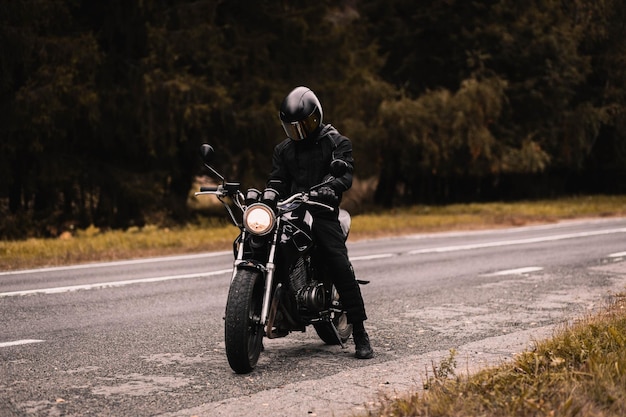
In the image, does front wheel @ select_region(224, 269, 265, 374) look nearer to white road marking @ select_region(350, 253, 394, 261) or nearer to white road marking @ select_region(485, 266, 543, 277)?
white road marking @ select_region(485, 266, 543, 277)

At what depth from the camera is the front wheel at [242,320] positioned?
595cm

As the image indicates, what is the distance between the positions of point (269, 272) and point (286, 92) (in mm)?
23074

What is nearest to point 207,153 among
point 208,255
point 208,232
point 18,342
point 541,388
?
point 18,342

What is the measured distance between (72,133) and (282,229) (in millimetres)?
19301

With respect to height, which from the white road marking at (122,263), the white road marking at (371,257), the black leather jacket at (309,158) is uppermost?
the black leather jacket at (309,158)

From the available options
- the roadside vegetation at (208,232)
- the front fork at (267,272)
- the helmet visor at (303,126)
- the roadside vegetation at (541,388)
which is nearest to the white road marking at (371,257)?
the roadside vegetation at (208,232)

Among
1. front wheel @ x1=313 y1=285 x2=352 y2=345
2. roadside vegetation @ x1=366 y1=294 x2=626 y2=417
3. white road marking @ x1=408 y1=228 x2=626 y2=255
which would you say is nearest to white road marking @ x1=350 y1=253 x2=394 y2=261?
white road marking @ x1=408 y1=228 x2=626 y2=255

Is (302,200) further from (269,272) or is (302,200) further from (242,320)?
(242,320)

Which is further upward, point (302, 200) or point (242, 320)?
point (302, 200)

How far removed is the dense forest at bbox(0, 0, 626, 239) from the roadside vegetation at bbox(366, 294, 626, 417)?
18453 mm

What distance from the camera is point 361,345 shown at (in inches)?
267

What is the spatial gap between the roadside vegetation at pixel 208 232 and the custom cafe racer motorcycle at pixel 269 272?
8055 mm

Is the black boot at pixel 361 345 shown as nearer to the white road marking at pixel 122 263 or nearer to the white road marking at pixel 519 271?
the white road marking at pixel 519 271

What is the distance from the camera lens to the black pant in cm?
661
